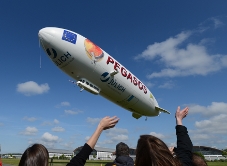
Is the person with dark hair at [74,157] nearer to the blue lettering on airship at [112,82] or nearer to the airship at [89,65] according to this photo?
the airship at [89,65]

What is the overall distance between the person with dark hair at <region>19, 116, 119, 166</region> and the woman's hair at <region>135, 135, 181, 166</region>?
0.89 metres

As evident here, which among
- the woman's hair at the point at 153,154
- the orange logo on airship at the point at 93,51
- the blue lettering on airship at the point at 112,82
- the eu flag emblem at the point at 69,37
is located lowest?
the woman's hair at the point at 153,154

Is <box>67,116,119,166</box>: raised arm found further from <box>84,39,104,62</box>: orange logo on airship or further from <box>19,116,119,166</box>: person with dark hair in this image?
<box>84,39,104,62</box>: orange logo on airship

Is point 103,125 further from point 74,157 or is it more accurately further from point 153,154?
point 153,154

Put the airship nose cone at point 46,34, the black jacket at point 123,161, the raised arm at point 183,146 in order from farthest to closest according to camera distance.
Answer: the airship nose cone at point 46,34 → the black jacket at point 123,161 → the raised arm at point 183,146

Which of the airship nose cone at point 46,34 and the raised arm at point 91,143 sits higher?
the airship nose cone at point 46,34

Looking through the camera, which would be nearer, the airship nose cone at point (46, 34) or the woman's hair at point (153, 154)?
the woman's hair at point (153, 154)

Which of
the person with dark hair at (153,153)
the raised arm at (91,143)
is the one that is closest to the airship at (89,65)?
the raised arm at (91,143)

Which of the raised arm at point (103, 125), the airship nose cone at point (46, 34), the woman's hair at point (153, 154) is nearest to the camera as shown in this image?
the woman's hair at point (153, 154)

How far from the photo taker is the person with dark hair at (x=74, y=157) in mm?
3678

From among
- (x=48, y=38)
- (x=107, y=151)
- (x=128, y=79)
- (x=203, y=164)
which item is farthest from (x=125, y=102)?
(x=107, y=151)

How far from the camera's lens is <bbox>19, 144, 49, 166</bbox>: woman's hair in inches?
144

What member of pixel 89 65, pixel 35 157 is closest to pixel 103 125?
pixel 35 157

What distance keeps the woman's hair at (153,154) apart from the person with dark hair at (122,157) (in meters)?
3.50
